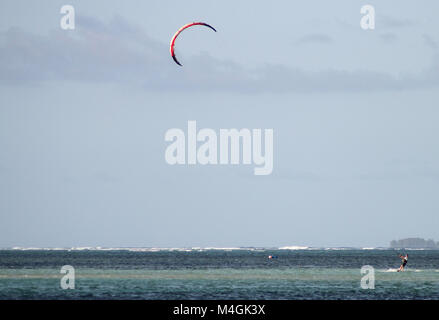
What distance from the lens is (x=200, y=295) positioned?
6656cm
